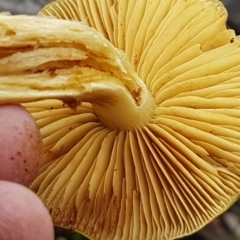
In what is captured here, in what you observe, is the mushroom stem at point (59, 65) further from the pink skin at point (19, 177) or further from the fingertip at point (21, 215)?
the fingertip at point (21, 215)

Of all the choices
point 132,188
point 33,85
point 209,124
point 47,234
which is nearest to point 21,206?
point 47,234

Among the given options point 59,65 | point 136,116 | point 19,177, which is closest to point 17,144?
point 19,177

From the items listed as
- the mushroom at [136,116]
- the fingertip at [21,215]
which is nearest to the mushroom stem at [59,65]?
the mushroom at [136,116]

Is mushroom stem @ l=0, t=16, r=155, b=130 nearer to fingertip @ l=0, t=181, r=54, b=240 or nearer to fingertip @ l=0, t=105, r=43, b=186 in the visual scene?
fingertip @ l=0, t=105, r=43, b=186

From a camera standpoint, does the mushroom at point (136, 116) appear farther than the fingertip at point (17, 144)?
Yes

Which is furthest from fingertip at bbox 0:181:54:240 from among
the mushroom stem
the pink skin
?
the mushroom stem

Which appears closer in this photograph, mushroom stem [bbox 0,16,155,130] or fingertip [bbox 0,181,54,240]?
fingertip [bbox 0,181,54,240]

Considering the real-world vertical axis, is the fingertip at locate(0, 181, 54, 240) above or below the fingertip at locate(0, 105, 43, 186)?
below

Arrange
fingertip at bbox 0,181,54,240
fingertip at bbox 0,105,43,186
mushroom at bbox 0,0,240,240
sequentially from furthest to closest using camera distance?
1. mushroom at bbox 0,0,240,240
2. fingertip at bbox 0,105,43,186
3. fingertip at bbox 0,181,54,240
